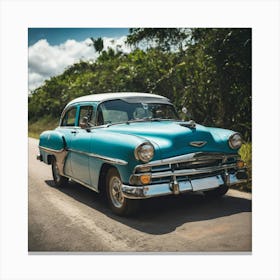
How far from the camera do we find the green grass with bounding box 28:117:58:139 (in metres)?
4.35

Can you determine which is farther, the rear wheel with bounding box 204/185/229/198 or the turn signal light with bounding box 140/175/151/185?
the rear wheel with bounding box 204/185/229/198

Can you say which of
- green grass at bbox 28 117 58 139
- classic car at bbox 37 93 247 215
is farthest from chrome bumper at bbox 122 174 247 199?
green grass at bbox 28 117 58 139

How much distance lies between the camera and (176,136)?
355 cm

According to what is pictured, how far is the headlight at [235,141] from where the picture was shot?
386 cm

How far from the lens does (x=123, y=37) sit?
4.20 metres

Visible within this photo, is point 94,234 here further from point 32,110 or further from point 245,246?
point 32,110

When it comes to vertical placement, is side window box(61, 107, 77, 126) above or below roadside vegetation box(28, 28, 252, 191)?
below

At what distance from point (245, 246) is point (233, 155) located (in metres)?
0.98

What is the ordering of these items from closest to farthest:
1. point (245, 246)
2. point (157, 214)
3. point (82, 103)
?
point (245, 246) < point (157, 214) < point (82, 103)

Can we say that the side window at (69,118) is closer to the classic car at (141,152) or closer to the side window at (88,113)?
the classic car at (141,152)

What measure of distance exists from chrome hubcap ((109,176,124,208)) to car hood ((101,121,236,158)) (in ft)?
1.66

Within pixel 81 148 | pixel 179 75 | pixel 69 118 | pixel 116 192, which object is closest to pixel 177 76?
pixel 179 75

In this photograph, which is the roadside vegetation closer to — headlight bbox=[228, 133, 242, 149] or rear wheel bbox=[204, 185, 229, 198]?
headlight bbox=[228, 133, 242, 149]
